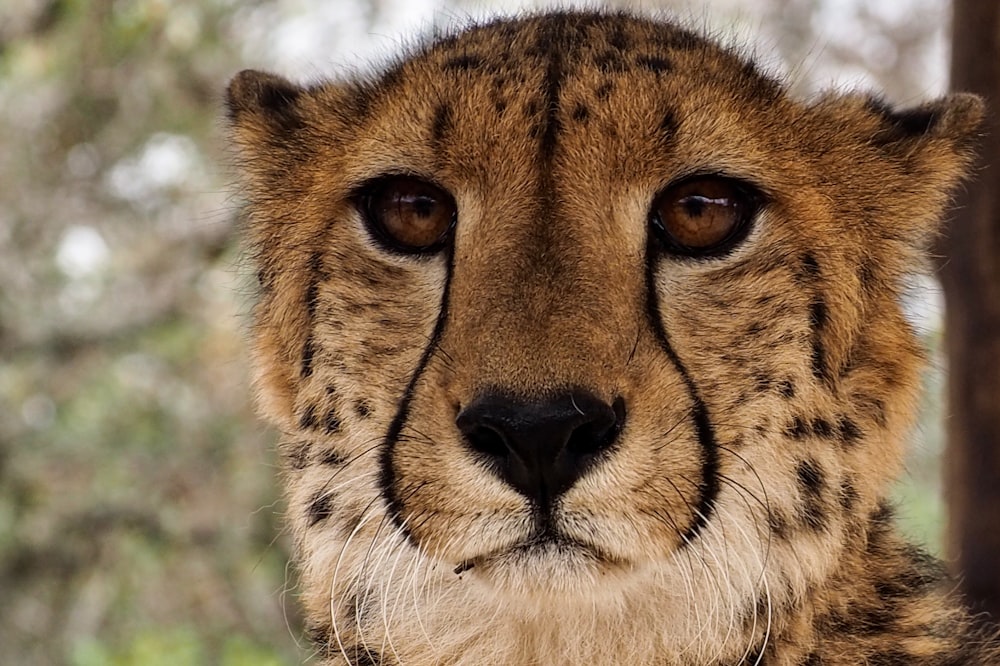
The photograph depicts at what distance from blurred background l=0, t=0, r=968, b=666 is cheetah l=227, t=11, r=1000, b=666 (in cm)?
263

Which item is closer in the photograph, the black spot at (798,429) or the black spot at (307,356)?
the black spot at (798,429)

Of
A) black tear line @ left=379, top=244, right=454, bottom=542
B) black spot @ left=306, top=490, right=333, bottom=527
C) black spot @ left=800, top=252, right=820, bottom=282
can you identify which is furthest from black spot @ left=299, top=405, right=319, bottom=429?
black spot @ left=800, top=252, right=820, bottom=282

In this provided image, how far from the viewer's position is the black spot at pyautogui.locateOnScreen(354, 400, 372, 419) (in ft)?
5.21

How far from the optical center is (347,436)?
1629 mm

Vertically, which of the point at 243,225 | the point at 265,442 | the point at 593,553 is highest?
the point at 243,225

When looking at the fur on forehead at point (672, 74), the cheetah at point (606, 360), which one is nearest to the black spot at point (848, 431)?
the cheetah at point (606, 360)

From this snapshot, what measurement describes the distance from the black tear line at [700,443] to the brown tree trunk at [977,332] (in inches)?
41.9

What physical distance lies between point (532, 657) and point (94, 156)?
151 inches

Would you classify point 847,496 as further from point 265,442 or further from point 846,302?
point 265,442

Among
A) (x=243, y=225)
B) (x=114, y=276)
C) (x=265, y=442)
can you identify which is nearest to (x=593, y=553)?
(x=243, y=225)

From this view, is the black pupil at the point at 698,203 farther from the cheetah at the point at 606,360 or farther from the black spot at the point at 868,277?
the black spot at the point at 868,277

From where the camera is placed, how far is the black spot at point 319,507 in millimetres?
1664

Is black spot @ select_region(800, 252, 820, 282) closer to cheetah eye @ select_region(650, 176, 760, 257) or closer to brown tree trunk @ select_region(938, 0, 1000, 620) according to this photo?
cheetah eye @ select_region(650, 176, 760, 257)

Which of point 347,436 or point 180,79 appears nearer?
point 347,436
